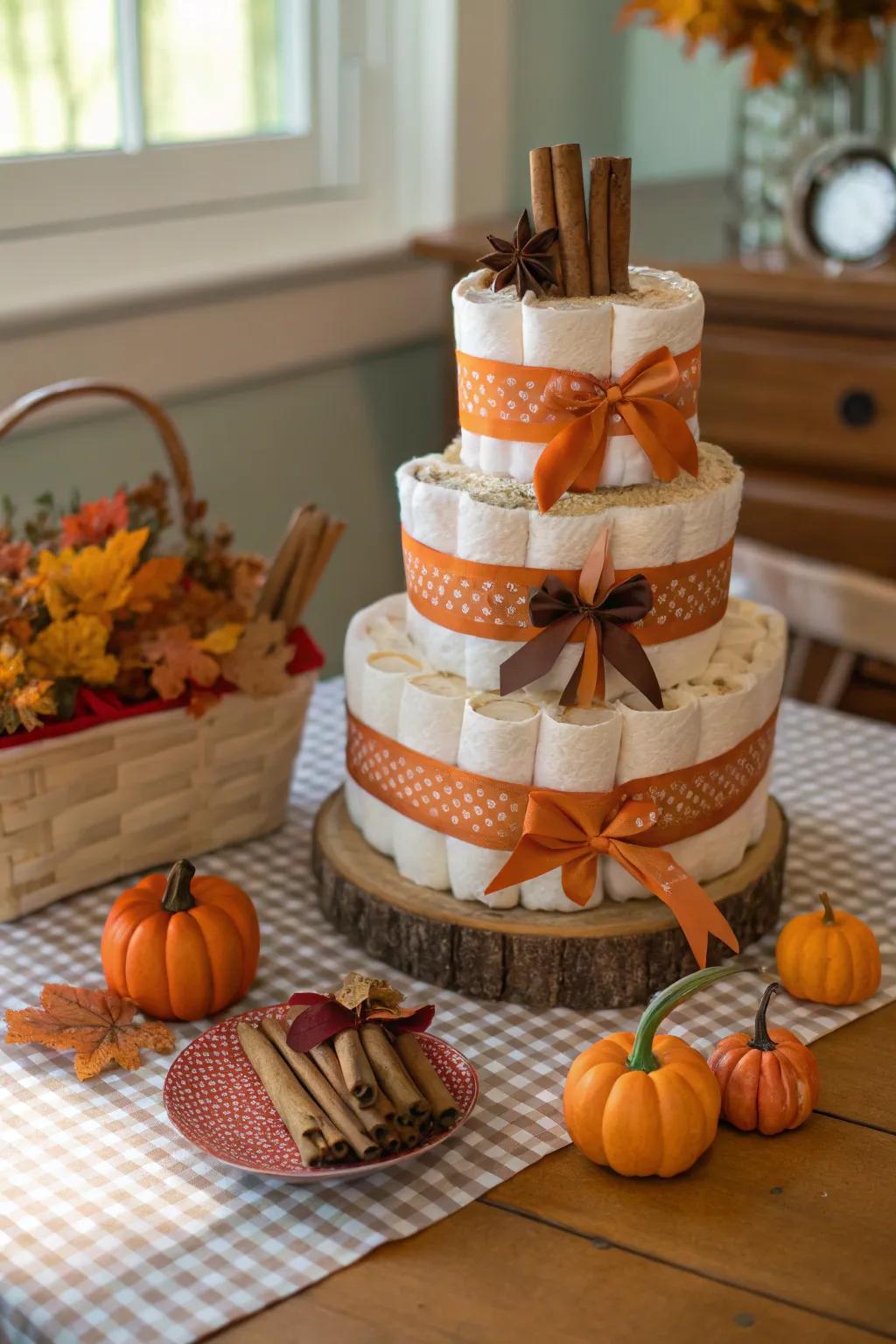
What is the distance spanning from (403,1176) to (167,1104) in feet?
0.52

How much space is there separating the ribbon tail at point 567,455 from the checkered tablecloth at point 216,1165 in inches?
15.5

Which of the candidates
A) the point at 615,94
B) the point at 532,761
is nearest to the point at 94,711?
the point at 532,761

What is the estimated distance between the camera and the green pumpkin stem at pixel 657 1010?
936mm

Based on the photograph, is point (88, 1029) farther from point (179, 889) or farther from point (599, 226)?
point (599, 226)

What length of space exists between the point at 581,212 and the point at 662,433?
7.0 inches

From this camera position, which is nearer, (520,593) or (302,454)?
(520,593)

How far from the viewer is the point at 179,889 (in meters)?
1.14

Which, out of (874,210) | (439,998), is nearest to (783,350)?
(874,210)

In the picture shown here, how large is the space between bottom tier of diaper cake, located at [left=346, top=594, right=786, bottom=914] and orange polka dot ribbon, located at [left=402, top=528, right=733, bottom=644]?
0.05 meters

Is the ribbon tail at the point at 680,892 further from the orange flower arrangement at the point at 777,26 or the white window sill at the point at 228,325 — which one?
the orange flower arrangement at the point at 777,26

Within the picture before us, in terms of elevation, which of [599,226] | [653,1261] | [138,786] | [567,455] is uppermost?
[599,226]

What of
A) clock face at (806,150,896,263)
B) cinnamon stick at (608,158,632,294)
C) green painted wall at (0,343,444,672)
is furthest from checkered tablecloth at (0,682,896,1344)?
clock face at (806,150,896,263)

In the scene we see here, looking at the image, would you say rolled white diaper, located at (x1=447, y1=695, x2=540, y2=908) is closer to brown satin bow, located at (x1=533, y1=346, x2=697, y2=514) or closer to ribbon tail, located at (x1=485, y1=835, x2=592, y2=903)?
ribbon tail, located at (x1=485, y1=835, x2=592, y2=903)

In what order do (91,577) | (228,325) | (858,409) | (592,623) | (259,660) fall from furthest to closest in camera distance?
1. (858,409)
2. (228,325)
3. (259,660)
4. (91,577)
5. (592,623)
